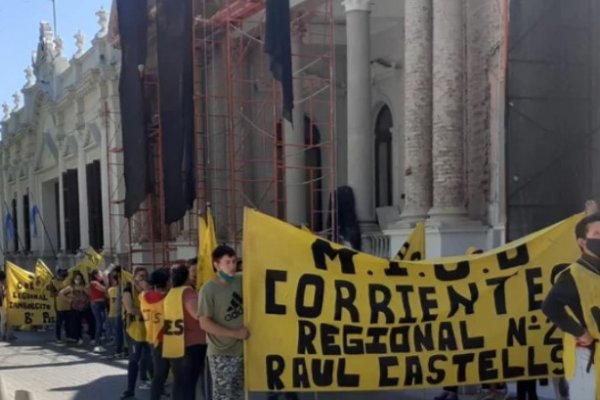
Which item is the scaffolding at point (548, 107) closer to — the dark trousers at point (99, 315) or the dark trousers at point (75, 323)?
the dark trousers at point (99, 315)

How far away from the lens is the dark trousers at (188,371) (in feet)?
21.0

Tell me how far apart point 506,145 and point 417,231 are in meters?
3.71

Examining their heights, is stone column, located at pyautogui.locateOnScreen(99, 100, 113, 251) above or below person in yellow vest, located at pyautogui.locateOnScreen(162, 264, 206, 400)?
above

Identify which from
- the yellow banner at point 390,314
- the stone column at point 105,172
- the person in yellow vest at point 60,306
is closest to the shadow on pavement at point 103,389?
the yellow banner at point 390,314

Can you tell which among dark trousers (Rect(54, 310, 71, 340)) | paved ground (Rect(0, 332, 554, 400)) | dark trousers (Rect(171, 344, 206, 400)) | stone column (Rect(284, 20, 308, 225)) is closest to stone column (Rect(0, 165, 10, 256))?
dark trousers (Rect(54, 310, 71, 340))

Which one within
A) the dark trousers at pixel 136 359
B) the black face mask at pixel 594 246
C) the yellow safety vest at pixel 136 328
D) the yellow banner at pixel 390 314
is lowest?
the dark trousers at pixel 136 359

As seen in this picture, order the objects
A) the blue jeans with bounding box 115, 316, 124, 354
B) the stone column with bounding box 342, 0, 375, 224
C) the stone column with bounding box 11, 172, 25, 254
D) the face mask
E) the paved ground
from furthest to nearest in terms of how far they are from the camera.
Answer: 1. the stone column with bounding box 11, 172, 25, 254
2. the stone column with bounding box 342, 0, 375, 224
3. the blue jeans with bounding box 115, 316, 124, 354
4. the paved ground
5. the face mask

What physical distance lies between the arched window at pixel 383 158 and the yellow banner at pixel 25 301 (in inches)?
316

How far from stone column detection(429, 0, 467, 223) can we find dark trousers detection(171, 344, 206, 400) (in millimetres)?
6020

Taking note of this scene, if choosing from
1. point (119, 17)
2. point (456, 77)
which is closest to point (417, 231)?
point (456, 77)

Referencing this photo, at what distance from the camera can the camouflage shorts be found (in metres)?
5.67

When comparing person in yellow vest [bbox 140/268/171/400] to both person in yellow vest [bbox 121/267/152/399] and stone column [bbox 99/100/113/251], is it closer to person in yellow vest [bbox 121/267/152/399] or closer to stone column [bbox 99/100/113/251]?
person in yellow vest [bbox 121/267/152/399]

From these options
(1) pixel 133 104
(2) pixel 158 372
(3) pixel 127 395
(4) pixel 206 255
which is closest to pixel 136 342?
(3) pixel 127 395

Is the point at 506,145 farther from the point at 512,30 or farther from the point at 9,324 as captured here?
the point at 9,324
